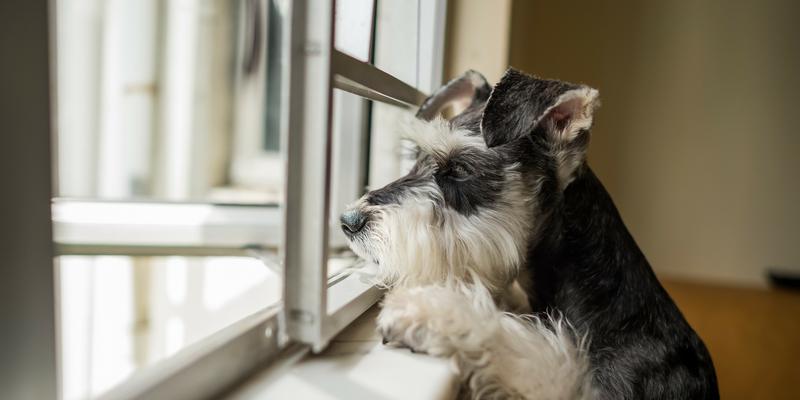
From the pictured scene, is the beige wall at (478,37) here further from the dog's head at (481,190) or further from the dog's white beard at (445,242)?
the dog's white beard at (445,242)

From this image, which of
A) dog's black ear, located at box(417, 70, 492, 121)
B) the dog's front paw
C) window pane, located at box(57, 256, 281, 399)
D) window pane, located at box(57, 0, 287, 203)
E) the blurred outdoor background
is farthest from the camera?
the blurred outdoor background

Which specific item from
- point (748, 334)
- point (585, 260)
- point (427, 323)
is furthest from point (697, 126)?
point (427, 323)

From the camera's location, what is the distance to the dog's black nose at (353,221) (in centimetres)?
98

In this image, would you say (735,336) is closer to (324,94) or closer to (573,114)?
(573,114)

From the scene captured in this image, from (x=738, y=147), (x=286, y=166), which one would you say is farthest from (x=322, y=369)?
(x=738, y=147)

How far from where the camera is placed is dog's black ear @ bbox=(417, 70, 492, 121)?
1.24m

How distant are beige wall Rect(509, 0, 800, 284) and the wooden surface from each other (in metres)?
0.41

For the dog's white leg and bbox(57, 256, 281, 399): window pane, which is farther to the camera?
bbox(57, 256, 281, 399): window pane

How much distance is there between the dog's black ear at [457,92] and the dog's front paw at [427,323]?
51cm

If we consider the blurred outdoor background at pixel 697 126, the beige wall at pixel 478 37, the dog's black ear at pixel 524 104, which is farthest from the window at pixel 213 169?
the blurred outdoor background at pixel 697 126

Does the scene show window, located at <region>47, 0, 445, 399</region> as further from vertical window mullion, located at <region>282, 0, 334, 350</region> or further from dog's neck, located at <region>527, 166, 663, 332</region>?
dog's neck, located at <region>527, 166, 663, 332</region>

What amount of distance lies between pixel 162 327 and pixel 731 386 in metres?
2.59

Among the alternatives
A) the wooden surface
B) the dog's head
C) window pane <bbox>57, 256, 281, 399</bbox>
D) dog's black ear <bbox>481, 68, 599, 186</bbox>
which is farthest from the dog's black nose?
the wooden surface

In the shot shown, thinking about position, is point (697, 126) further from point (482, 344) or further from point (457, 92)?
point (482, 344)
